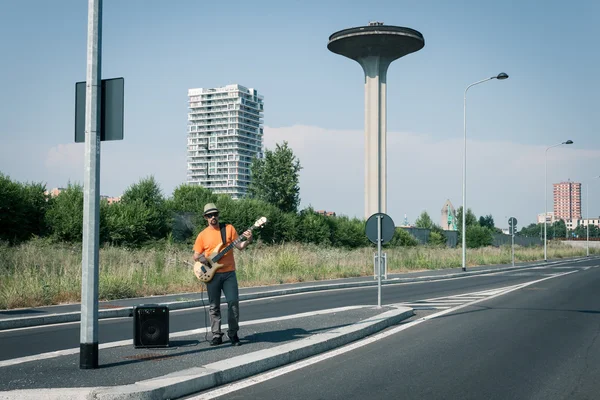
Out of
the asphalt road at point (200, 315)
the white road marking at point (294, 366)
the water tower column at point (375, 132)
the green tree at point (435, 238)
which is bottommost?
the asphalt road at point (200, 315)

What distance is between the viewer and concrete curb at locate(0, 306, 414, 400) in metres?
5.70

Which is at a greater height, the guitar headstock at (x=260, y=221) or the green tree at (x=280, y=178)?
the green tree at (x=280, y=178)

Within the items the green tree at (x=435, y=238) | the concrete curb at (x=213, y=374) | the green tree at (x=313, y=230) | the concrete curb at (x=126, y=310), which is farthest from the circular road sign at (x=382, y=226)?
the green tree at (x=435, y=238)

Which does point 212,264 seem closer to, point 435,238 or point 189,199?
point 189,199

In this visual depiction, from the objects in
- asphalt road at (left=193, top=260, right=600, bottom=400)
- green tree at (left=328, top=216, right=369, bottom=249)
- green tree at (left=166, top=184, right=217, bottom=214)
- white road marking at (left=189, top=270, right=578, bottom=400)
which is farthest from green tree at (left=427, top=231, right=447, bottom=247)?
white road marking at (left=189, top=270, right=578, bottom=400)

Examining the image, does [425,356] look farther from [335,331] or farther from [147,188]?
[147,188]

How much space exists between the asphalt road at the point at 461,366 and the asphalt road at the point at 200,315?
2.67 meters

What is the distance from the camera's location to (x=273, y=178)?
5447 centimetres

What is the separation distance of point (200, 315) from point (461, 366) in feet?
22.5

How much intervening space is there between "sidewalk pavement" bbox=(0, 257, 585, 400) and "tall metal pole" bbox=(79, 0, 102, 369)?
13.9 inches

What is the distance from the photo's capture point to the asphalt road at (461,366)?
253 inches

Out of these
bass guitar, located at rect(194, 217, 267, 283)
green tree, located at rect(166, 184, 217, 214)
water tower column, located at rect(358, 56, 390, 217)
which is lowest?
bass guitar, located at rect(194, 217, 267, 283)

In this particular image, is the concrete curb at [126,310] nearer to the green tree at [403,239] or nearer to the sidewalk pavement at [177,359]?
the sidewalk pavement at [177,359]

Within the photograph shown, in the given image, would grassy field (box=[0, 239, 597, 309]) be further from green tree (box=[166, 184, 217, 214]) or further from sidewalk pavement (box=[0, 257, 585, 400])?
green tree (box=[166, 184, 217, 214])
